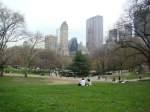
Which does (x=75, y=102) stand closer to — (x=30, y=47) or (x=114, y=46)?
(x=114, y=46)

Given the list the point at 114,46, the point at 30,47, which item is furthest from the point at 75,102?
the point at 30,47

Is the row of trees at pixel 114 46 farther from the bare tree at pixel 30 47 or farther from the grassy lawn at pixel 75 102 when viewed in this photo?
the grassy lawn at pixel 75 102

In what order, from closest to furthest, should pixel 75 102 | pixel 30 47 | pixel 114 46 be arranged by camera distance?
1. pixel 75 102
2. pixel 114 46
3. pixel 30 47

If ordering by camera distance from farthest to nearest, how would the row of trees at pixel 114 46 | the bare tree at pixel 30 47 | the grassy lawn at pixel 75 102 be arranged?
the bare tree at pixel 30 47, the row of trees at pixel 114 46, the grassy lawn at pixel 75 102

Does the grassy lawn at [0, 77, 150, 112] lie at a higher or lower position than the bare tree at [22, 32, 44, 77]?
lower

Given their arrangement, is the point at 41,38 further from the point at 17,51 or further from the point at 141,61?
the point at 141,61

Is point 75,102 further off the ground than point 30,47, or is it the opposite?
point 30,47

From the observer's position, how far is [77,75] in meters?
91.9

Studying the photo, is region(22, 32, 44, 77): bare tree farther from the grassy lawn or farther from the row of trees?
the grassy lawn

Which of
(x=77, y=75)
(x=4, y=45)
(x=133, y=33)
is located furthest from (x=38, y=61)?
(x=133, y=33)

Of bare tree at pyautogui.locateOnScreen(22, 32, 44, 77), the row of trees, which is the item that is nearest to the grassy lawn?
the row of trees

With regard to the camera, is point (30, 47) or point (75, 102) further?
point (30, 47)

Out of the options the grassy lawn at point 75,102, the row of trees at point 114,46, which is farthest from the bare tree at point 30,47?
the grassy lawn at point 75,102

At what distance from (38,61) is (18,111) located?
112m
